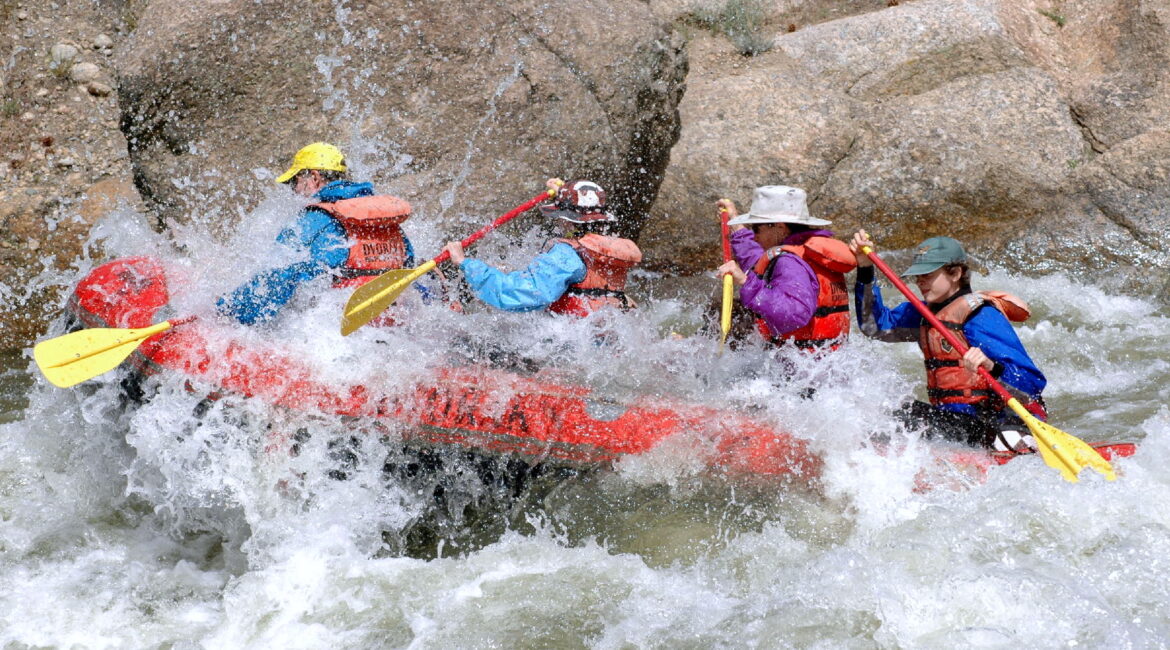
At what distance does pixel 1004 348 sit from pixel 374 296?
285 centimetres

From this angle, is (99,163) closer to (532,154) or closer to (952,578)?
(532,154)

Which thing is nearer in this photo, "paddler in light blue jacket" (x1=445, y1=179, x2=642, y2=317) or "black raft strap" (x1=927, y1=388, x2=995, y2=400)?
"black raft strap" (x1=927, y1=388, x2=995, y2=400)

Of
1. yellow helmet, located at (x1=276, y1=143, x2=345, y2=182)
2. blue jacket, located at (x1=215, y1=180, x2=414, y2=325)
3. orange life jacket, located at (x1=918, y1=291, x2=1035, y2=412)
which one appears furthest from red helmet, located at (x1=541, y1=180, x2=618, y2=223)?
orange life jacket, located at (x1=918, y1=291, x2=1035, y2=412)

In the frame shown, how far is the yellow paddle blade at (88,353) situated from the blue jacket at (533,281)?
151cm

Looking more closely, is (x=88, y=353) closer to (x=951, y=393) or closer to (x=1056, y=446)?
(x=951, y=393)

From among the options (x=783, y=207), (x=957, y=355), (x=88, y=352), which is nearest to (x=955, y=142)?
(x=783, y=207)

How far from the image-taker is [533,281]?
5.13 metres

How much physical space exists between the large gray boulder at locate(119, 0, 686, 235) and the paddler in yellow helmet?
1.91 meters

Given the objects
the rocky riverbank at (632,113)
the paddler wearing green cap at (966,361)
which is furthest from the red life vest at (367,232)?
the paddler wearing green cap at (966,361)

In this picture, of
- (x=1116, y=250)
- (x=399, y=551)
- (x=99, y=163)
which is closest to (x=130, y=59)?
(x=99, y=163)

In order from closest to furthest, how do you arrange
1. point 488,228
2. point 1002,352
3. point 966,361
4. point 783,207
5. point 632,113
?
1. point 966,361
2. point 1002,352
3. point 783,207
4. point 488,228
5. point 632,113

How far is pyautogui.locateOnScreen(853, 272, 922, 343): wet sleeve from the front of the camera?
16.8 feet

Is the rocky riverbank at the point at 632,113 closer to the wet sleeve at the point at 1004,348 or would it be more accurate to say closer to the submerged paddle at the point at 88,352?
the submerged paddle at the point at 88,352

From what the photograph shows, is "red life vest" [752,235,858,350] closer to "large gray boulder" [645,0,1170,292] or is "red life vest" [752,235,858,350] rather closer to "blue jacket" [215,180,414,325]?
"blue jacket" [215,180,414,325]
